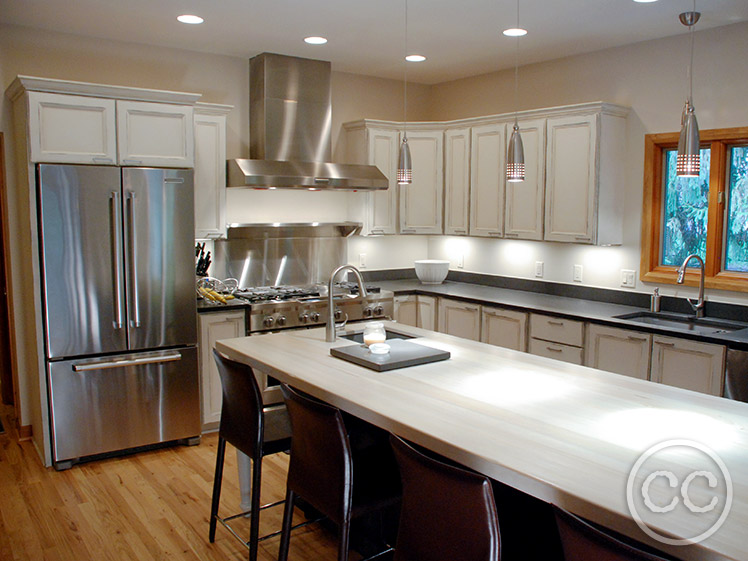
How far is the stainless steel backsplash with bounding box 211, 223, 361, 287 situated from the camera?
→ 5.17 meters

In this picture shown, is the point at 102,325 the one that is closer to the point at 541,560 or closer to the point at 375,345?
the point at 375,345

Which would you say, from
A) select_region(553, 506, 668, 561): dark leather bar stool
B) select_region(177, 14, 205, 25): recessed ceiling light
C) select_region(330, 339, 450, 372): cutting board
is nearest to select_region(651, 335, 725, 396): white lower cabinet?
select_region(330, 339, 450, 372): cutting board

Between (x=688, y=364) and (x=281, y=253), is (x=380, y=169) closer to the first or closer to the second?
(x=281, y=253)

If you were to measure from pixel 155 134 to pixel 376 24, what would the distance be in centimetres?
155

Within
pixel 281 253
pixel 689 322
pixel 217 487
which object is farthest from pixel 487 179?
pixel 217 487

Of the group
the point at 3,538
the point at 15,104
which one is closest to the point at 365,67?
the point at 15,104

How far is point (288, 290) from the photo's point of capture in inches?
205

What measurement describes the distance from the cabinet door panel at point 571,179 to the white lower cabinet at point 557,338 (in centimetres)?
63

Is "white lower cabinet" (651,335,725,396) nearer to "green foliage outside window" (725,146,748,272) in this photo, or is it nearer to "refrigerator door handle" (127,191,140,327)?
"green foliage outside window" (725,146,748,272)

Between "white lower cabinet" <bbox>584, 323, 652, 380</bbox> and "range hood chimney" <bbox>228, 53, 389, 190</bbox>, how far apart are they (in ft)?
6.99

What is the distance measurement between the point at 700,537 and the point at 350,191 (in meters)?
4.62

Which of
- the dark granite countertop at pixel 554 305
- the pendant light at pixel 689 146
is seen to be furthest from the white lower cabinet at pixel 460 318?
the pendant light at pixel 689 146

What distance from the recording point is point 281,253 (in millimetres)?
5449

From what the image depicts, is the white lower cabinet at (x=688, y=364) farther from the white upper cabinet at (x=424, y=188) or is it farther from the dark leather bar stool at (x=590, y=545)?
the dark leather bar stool at (x=590, y=545)
